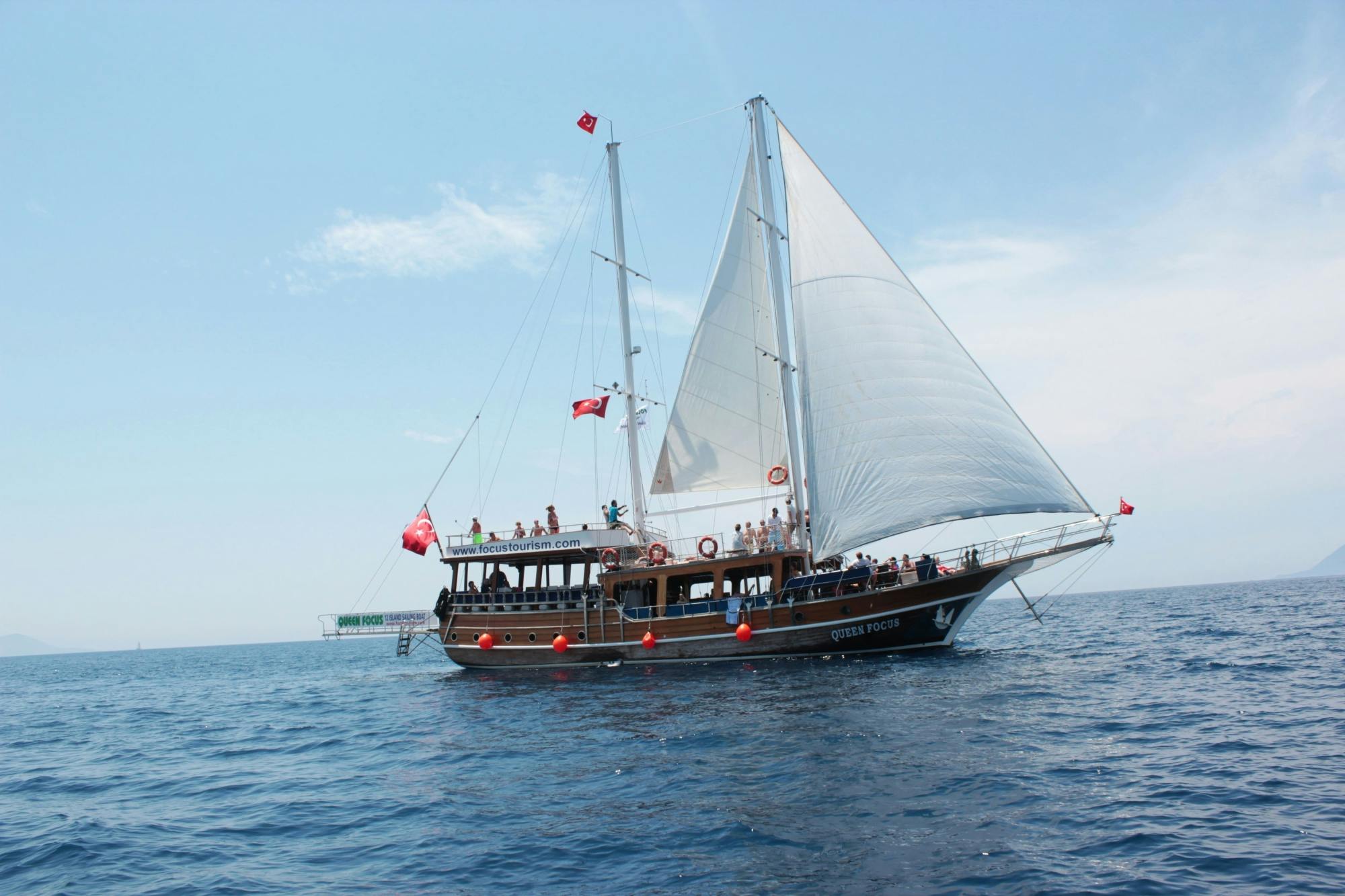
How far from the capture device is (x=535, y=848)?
424 inches

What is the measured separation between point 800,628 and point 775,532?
11.4ft

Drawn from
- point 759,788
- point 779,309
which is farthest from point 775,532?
point 759,788

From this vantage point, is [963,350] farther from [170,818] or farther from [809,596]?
[170,818]

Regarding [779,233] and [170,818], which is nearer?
[170,818]

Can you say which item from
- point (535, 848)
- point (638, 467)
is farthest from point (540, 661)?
point (535, 848)

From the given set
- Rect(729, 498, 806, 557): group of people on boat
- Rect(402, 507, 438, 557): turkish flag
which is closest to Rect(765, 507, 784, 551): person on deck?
Rect(729, 498, 806, 557): group of people on boat

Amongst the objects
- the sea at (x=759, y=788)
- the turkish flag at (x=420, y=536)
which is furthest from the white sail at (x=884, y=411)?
the turkish flag at (x=420, y=536)

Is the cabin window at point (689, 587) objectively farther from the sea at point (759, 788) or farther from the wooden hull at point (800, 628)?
the sea at point (759, 788)

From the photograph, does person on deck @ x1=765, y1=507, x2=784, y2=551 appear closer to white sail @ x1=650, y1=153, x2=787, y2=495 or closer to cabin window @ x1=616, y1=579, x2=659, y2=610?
white sail @ x1=650, y1=153, x2=787, y2=495

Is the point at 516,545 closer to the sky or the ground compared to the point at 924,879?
closer to the sky

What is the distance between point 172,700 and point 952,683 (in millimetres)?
35783

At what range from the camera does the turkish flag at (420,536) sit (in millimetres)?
32719

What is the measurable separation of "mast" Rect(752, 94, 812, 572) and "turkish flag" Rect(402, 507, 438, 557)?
14.3 metres

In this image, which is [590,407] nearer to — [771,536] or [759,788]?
[771,536]
